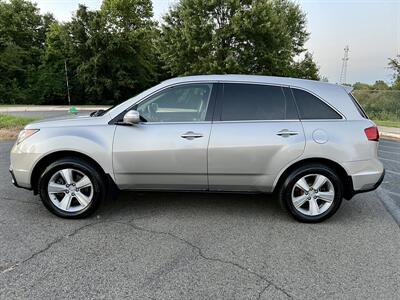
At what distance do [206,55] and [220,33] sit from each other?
176 cm

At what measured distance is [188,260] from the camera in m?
3.12

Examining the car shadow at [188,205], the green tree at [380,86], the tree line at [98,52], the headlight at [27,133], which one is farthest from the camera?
the green tree at [380,86]

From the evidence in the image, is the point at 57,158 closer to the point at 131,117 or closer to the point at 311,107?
the point at 131,117

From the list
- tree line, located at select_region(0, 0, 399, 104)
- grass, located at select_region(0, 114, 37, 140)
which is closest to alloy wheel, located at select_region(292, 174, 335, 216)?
grass, located at select_region(0, 114, 37, 140)

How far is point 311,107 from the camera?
3939 mm

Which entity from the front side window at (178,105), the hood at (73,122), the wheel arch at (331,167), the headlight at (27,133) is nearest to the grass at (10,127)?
the headlight at (27,133)

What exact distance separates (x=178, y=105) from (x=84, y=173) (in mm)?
1386

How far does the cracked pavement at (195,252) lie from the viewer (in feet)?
8.80

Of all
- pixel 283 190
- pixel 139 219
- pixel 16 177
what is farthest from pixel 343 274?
pixel 16 177

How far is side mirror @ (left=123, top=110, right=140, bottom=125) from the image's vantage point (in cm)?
379

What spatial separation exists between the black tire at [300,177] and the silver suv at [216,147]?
0.04ft

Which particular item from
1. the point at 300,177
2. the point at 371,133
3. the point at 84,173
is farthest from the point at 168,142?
the point at 371,133

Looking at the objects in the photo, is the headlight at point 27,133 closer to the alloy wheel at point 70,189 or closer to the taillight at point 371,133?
the alloy wheel at point 70,189

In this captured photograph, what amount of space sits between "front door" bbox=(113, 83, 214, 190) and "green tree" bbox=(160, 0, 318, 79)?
19.2 m
